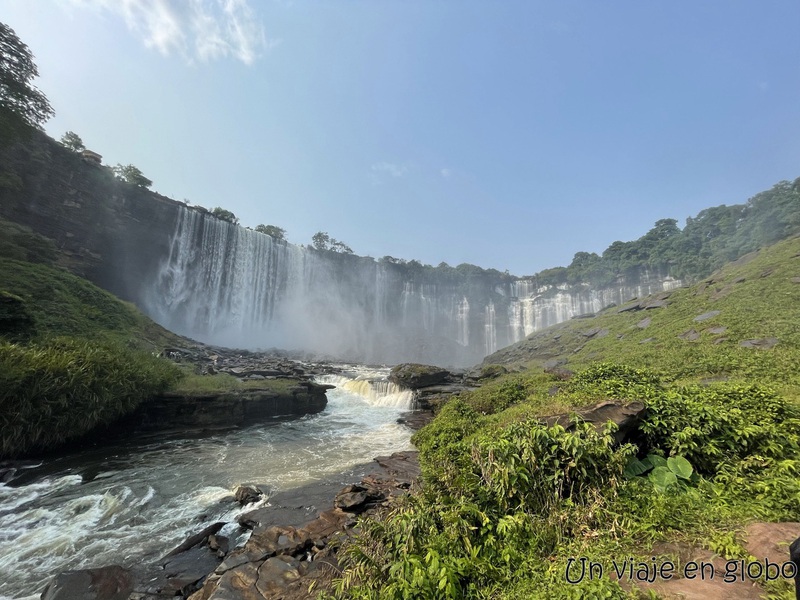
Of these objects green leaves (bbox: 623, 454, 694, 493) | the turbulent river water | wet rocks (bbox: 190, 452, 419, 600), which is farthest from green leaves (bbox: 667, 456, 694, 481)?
the turbulent river water

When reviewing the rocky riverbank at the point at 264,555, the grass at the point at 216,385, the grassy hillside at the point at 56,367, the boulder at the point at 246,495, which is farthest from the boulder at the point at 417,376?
the boulder at the point at 246,495

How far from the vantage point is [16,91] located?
18.5 meters

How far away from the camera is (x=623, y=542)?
11.3ft

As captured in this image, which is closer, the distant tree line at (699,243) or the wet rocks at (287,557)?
the wet rocks at (287,557)

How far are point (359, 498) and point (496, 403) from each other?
6.78m

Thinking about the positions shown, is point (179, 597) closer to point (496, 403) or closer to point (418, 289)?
point (496, 403)

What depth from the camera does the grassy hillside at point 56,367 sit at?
9.38 metres

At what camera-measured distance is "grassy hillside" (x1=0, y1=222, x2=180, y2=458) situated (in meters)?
9.38

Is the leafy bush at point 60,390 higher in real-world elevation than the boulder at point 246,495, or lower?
higher

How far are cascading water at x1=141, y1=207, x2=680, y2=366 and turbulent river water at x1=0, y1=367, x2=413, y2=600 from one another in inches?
1305

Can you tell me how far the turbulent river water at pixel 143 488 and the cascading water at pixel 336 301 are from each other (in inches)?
1305

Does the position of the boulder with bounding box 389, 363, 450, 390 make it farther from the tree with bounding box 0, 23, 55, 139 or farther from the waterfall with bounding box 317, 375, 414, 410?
the tree with bounding box 0, 23, 55, 139

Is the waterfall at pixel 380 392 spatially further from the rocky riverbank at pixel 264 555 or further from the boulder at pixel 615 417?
the boulder at pixel 615 417

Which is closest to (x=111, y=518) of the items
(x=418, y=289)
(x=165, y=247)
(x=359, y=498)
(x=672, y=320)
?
(x=359, y=498)
